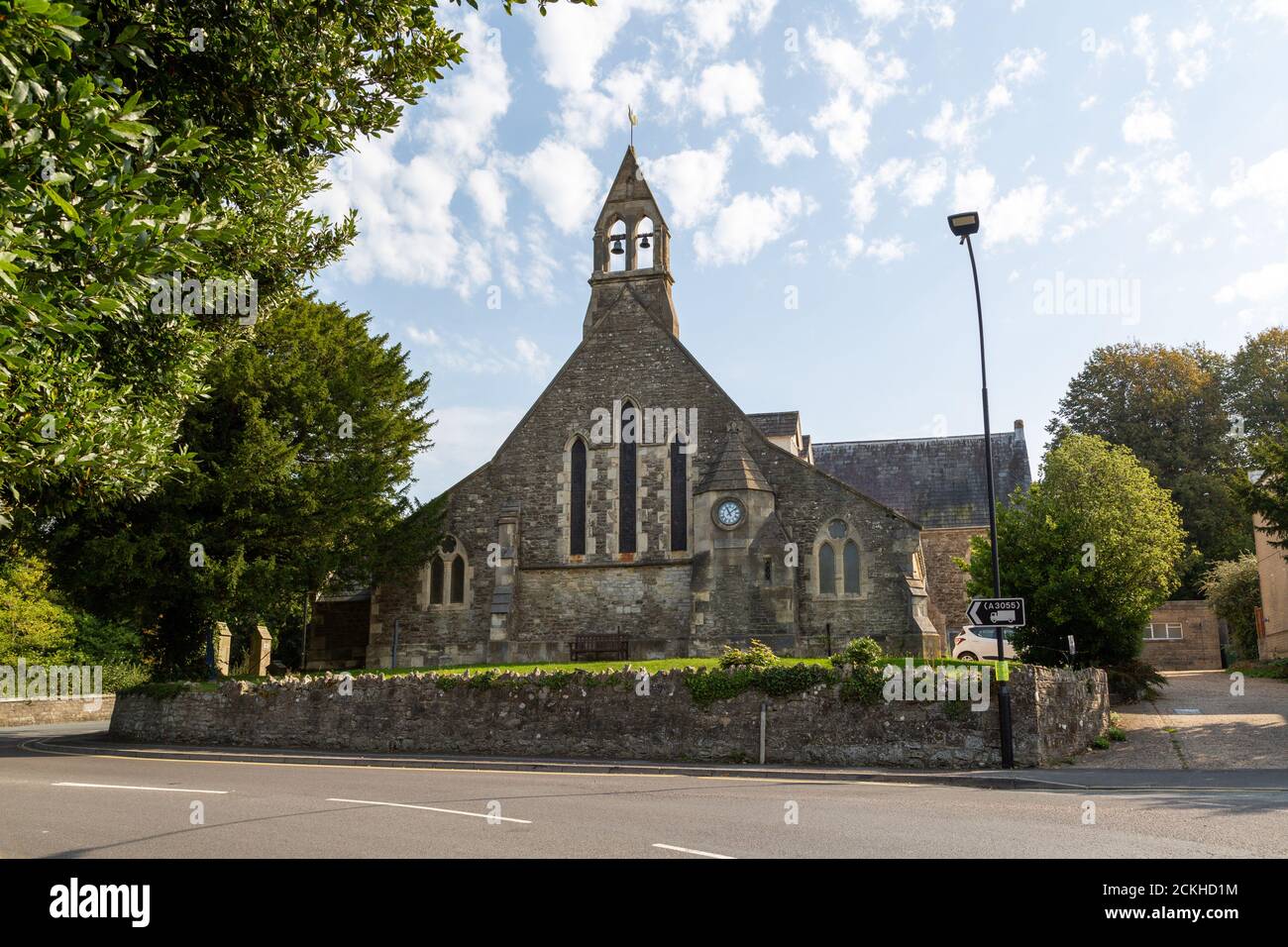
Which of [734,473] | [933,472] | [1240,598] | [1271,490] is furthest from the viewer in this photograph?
[933,472]

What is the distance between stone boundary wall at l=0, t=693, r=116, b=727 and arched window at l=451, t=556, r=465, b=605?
1238 cm

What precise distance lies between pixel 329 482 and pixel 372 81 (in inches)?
640

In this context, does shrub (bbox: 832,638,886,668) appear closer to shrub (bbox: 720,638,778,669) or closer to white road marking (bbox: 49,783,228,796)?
shrub (bbox: 720,638,778,669)

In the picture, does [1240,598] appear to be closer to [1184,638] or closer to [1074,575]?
[1184,638]

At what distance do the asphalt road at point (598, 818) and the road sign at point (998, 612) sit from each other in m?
2.86

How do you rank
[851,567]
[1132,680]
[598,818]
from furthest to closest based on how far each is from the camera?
[851,567]
[1132,680]
[598,818]

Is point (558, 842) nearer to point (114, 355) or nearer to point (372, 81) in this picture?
point (114, 355)

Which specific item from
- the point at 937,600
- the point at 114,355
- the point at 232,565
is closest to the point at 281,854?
the point at 114,355

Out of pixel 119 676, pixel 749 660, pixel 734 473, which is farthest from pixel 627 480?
pixel 119 676

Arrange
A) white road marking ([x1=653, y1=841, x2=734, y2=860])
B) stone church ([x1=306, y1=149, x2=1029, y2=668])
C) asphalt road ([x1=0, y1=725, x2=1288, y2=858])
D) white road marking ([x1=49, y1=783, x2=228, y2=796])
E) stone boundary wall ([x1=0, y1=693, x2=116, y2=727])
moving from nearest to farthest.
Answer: white road marking ([x1=653, y1=841, x2=734, y2=860])
asphalt road ([x1=0, y1=725, x2=1288, y2=858])
white road marking ([x1=49, y1=783, x2=228, y2=796])
stone church ([x1=306, y1=149, x2=1029, y2=668])
stone boundary wall ([x1=0, y1=693, x2=116, y2=727])

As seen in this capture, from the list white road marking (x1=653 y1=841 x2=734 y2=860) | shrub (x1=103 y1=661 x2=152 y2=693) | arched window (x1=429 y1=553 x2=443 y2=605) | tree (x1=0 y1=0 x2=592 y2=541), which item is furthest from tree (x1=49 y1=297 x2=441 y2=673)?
white road marking (x1=653 y1=841 x2=734 y2=860)

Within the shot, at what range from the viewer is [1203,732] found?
61.2 ft

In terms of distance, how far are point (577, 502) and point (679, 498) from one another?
3208mm

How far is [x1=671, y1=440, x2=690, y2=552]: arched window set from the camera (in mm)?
28672
